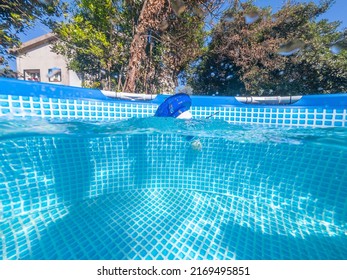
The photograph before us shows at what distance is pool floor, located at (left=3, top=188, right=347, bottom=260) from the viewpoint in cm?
141

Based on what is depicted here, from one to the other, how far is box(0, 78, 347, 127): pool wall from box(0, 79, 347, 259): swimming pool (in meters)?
0.02

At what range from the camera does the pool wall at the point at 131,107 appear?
276cm

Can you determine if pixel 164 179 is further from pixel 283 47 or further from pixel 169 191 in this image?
pixel 283 47

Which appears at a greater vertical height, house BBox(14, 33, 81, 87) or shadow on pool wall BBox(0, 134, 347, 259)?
house BBox(14, 33, 81, 87)

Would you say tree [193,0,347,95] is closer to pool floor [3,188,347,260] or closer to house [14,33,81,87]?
pool floor [3,188,347,260]

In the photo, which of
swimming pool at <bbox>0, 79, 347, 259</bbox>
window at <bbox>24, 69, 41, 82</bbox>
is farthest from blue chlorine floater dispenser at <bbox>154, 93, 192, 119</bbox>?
window at <bbox>24, 69, 41, 82</bbox>

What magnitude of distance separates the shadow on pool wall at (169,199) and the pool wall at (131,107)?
78 cm

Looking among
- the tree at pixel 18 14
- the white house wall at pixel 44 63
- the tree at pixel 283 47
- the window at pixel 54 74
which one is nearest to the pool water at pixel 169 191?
the tree at pixel 283 47

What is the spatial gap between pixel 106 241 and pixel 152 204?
2.40ft

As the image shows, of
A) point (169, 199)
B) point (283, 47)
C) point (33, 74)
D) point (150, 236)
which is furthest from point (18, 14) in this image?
point (283, 47)

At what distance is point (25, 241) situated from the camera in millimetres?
1474

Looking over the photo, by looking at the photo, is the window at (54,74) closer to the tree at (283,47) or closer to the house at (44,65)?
the house at (44,65)

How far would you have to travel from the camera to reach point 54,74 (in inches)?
462
